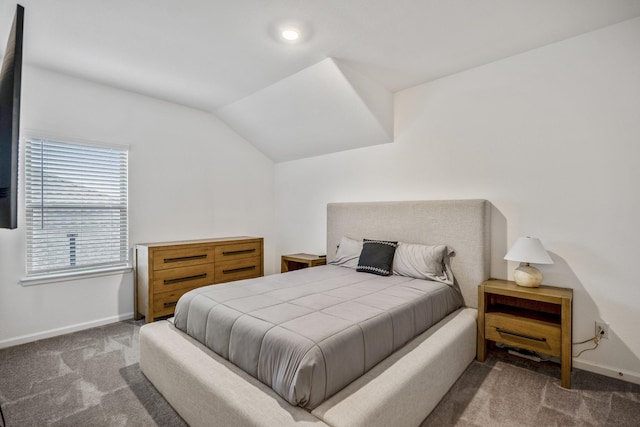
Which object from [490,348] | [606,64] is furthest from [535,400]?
[606,64]

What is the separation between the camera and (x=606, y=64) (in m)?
2.29

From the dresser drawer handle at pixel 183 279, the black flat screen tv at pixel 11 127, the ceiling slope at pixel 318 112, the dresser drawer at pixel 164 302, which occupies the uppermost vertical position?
the ceiling slope at pixel 318 112

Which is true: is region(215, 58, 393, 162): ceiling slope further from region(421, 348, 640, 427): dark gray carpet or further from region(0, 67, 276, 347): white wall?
region(421, 348, 640, 427): dark gray carpet

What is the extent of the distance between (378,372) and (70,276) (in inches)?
122

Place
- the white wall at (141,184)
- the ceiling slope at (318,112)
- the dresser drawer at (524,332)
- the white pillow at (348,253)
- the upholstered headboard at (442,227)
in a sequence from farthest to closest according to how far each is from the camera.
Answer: the white pillow at (348,253) < the ceiling slope at (318,112) < the white wall at (141,184) < the upholstered headboard at (442,227) < the dresser drawer at (524,332)

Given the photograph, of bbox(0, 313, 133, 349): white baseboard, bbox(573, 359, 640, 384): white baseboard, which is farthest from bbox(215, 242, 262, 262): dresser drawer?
bbox(573, 359, 640, 384): white baseboard

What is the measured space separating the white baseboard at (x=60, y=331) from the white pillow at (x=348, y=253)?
2.43m

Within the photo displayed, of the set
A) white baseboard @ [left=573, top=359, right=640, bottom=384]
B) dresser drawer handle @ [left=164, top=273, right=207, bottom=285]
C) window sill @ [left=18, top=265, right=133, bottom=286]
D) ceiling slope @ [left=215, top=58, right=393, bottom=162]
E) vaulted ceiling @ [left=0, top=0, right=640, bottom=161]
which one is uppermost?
vaulted ceiling @ [left=0, top=0, right=640, bottom=161]

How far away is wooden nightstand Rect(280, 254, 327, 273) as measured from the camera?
3836 millimetres

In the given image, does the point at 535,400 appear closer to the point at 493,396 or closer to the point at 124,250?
the point at 493,396

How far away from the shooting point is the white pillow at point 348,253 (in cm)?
332

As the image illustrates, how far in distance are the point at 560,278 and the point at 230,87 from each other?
141 inches

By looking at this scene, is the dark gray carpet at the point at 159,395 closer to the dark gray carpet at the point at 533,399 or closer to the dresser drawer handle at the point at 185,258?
the dark gray carpet at the point at 533,399

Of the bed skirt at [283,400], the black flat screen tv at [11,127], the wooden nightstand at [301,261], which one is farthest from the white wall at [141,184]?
the black flat screen tv at [11,127]
